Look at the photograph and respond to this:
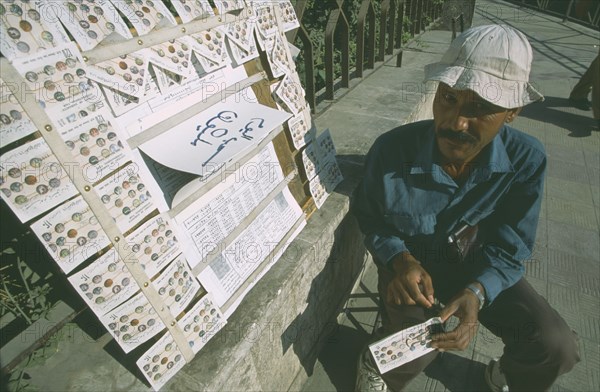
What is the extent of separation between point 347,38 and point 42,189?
313cm

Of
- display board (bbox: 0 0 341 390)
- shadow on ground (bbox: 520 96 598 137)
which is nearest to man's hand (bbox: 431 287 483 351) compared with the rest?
display board (bbox: 0 0 341 390)

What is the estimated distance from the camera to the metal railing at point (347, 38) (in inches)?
119

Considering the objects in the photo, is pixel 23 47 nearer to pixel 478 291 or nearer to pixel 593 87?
pixel 478 291

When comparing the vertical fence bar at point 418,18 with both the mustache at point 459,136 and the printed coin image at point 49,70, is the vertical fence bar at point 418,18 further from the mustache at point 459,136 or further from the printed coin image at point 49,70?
the printed coin image at point 49,70

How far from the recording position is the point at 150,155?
126cm

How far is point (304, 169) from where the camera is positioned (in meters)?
2.10

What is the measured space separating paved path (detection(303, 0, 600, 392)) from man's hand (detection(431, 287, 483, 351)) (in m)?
0.76

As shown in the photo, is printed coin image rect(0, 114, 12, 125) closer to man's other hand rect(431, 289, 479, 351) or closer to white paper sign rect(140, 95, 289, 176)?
white paper sign rect(140, 95, 289, 176)

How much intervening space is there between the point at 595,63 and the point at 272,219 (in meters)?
6.45

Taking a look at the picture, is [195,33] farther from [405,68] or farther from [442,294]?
[405,68]

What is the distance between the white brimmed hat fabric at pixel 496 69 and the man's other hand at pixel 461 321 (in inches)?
37.9

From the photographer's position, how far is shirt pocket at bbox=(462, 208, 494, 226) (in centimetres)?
189

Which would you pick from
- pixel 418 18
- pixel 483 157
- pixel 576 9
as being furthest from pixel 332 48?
pixel 576 9

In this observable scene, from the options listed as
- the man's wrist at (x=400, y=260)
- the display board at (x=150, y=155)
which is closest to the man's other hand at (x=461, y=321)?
the man's wrist at (x=400, y=260)
